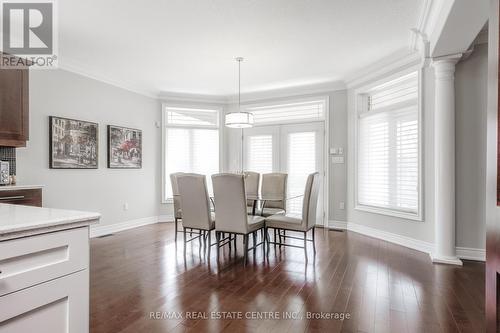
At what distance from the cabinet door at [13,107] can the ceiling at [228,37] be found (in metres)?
0.73

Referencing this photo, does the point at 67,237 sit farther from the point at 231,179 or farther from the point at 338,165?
the point at 338,165

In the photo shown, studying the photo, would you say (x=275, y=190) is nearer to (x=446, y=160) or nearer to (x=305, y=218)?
(x=305, y=218)

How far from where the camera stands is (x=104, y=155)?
4887 millimetres

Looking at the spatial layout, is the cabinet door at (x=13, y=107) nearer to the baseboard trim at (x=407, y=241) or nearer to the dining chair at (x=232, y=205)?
the dining chair at (x=232, y=205)

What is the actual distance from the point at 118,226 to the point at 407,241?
466 cm

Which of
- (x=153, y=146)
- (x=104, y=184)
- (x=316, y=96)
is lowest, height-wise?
(x=104, y=184)

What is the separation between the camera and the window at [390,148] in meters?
4.05

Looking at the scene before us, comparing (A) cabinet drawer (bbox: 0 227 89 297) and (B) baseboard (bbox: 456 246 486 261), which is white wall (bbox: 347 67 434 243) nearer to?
(B) baseboard (bbox: 456 246 486 261)

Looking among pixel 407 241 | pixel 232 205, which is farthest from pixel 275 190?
pixel 407 241

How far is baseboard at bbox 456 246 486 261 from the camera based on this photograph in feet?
11.4

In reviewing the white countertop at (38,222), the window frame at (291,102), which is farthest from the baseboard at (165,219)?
the white countertop at (38,222)

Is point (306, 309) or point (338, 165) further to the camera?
point (338, 165)

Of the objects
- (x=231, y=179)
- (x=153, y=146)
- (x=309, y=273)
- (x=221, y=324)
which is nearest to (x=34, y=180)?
(x=153, y=146)

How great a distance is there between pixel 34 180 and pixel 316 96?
188 inches
